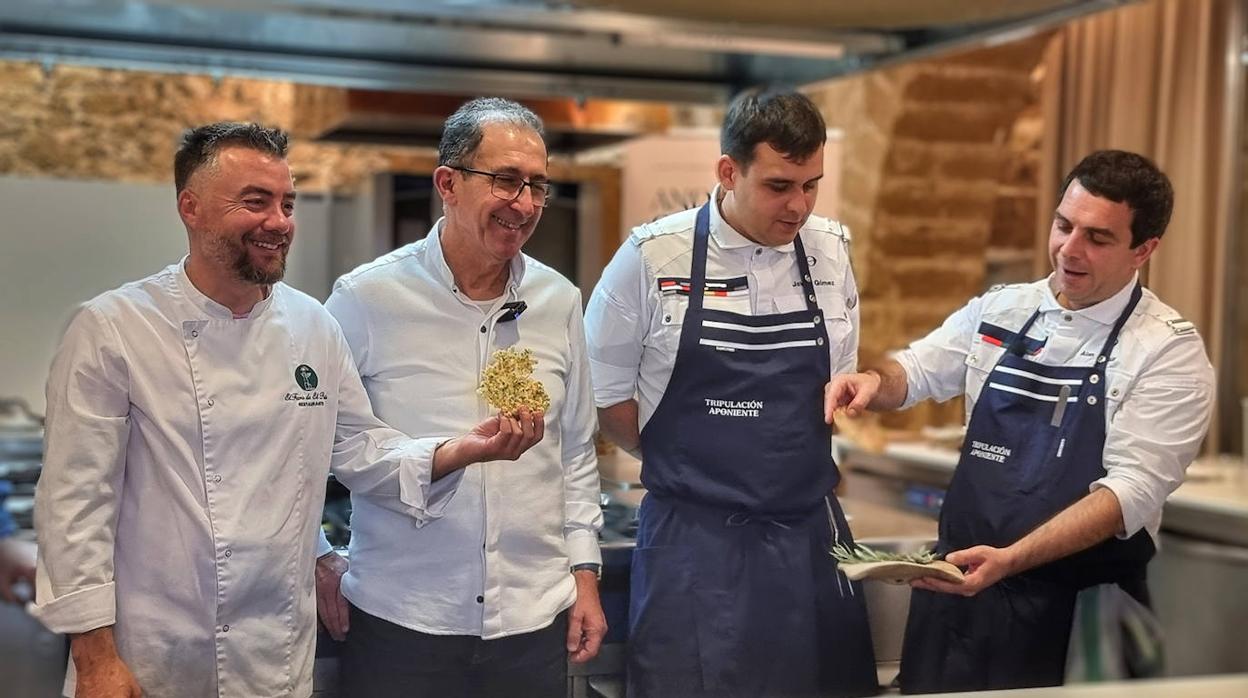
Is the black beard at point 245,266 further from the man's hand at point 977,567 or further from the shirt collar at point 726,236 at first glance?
the man's hand at point 977,567

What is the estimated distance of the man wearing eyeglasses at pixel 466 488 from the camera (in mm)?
A: 1819

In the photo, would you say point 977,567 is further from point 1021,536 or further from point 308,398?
point 308,398

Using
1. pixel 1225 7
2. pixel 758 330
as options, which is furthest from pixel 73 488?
pixel 1225 7

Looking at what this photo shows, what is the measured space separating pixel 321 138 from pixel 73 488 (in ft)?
8.58

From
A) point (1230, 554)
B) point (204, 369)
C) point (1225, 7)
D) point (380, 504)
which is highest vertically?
point (1225, 7)

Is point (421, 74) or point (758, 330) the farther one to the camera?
point (421, 74)

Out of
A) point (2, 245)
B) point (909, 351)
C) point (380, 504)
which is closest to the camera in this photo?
point (380, 504)

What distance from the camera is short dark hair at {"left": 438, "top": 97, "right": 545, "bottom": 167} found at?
184 cm

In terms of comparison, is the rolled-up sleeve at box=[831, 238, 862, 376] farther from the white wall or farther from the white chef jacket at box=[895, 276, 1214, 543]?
the white wall

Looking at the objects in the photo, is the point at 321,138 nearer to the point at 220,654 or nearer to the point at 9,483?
the point at 9,483

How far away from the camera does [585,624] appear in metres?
1.91

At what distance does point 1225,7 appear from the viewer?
4.13 metres

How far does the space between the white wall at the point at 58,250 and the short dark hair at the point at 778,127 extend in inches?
94.6

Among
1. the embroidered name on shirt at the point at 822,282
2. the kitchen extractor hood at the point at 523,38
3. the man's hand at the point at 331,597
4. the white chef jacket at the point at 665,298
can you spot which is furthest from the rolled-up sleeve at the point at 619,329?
the kitchen extractor hood at the point at 523,38
